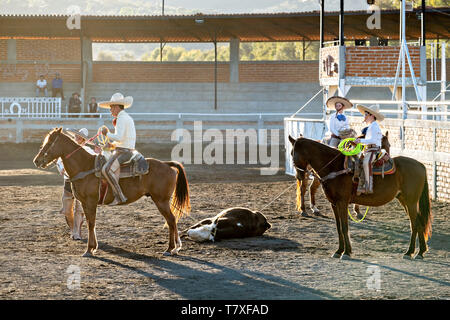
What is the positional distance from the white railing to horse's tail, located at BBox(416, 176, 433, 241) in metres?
21.9

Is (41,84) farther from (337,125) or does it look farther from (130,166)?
(130,166)

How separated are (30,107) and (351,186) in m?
25.4

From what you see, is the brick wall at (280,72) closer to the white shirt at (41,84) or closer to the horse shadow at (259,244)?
the white shirt at (41,84)

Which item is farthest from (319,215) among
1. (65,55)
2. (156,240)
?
(65,55)

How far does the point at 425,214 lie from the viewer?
9773mm

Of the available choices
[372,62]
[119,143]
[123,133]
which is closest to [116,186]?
[119,143]

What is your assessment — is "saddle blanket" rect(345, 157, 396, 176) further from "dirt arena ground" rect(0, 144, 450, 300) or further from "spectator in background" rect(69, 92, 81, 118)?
"spectator in background" rect(69, 92, 81, 118)

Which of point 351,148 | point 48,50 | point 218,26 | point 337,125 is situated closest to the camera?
point 351,148

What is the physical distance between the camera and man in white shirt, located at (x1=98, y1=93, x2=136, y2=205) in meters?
9.95

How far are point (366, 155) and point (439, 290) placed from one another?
2.54 metres

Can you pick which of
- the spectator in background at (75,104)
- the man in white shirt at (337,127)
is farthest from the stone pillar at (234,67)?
the man in white shirt at (337,127)

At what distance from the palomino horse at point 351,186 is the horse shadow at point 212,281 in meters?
1.72

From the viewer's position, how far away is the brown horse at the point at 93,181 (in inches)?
392

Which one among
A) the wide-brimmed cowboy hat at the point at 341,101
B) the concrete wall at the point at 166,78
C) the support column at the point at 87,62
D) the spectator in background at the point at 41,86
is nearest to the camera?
the wide-brimmed cowboy hat at the point at 341,101
